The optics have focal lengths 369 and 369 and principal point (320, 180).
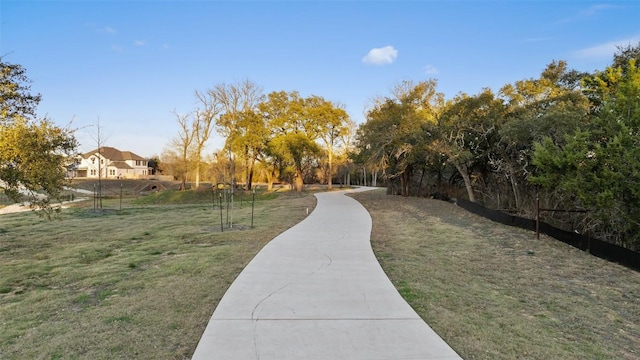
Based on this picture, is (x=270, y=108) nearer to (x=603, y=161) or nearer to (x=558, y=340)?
(x=603, y=161)

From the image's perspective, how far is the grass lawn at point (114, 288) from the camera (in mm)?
3428

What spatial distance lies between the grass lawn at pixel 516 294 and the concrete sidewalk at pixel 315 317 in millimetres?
387

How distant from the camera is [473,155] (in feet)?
58.6

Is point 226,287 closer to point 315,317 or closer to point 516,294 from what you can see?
point 315,317

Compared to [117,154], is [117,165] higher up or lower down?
lower down

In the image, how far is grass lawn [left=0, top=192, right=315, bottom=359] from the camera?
3428 mm

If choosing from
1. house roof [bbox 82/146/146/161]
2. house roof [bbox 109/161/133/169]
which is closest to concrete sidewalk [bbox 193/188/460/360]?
house roof [bbox 109/161/133/169]

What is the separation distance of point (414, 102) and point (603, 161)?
14.4 m

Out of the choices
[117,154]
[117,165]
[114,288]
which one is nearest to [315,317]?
[114,288]

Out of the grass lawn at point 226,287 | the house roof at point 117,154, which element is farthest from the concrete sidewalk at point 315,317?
the house roof at point 117,154

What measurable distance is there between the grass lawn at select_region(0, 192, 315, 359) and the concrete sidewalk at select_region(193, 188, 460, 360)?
0.35 m

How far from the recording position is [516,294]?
5348 mm

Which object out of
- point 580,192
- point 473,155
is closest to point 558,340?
point 580,192

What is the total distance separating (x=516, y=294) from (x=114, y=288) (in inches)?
227
